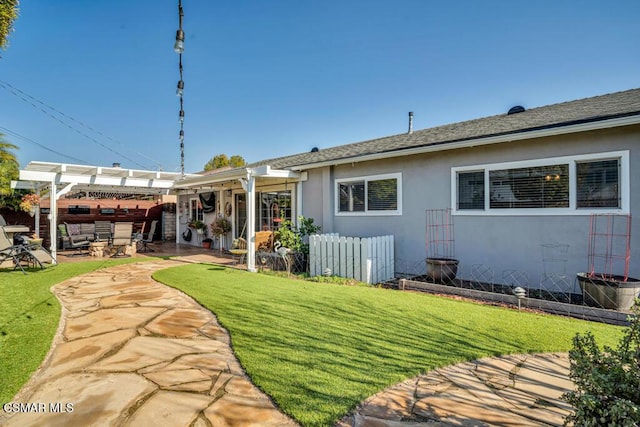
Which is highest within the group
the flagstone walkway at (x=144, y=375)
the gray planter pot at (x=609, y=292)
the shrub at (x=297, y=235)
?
the shrub at (x=297, y=235)

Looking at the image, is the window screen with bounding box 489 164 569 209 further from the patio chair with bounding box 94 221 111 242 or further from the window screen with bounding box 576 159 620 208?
the patio chair with bounding box 94 221 111 242

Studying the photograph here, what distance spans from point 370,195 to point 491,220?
3090mm

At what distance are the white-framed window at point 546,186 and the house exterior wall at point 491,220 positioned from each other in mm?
102

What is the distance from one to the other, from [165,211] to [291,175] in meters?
11.8

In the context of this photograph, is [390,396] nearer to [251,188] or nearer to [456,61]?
[251,188]

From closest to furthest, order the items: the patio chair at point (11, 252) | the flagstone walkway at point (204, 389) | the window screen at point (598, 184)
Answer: the flagstone walkway at point (204, 389) → the window screen at point (598, 184) → the patio chair at point (11, 252)

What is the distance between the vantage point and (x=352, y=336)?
12.8 ft

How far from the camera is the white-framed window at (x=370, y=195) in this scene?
27.2ft

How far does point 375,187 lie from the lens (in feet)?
28.7

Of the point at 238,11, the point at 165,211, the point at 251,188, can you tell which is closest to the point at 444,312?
the point at 251,188

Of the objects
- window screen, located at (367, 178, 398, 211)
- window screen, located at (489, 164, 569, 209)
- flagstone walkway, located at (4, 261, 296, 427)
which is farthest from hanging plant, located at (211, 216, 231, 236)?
window screen, located at (489, 164, 569, 209)

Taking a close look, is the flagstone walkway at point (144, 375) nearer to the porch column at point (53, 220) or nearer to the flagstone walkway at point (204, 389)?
the flagstone walkway at point (204, 389)

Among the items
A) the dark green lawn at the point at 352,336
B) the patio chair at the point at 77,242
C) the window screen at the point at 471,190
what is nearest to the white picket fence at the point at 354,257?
the dark green lawn at the point at 352,336

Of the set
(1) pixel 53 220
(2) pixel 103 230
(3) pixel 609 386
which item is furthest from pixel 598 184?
(2) pixel 103 230
